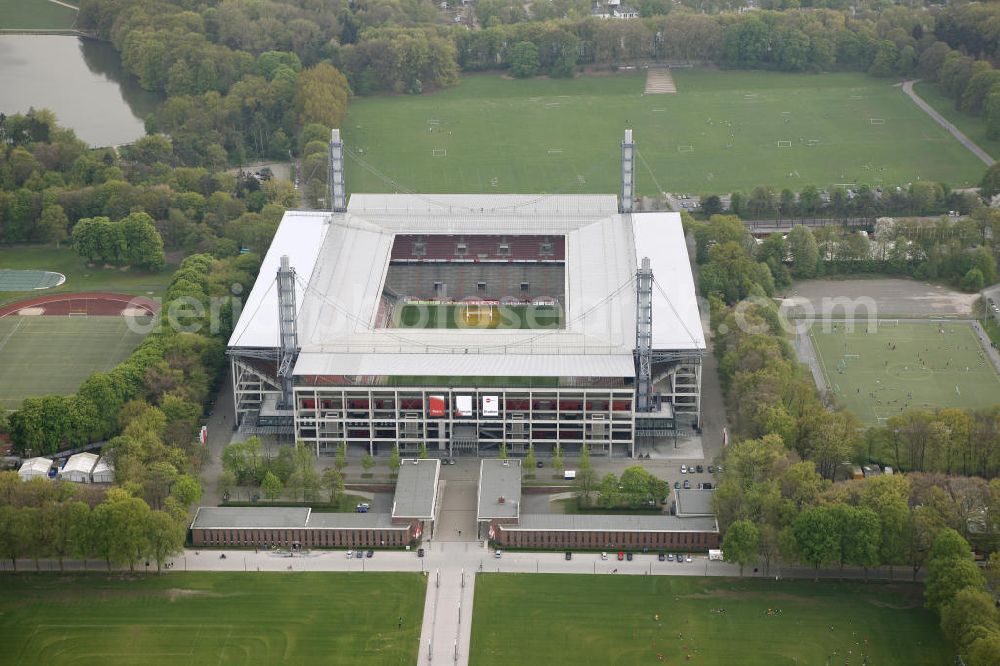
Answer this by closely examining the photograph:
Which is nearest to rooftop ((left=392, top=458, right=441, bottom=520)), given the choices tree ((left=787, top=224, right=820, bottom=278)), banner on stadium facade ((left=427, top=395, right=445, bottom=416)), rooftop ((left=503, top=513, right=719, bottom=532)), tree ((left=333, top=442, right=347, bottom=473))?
banner on stadium facade ((left=427, top=395, right=445, bottom=416))

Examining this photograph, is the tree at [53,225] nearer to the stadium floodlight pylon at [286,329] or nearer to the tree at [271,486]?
the stadium floodlight pylon at [286,329]

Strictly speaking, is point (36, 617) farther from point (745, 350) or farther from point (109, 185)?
point (109, 185)

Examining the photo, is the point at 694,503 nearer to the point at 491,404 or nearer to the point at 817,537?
the point at 817,537

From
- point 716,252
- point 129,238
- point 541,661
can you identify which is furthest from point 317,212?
point 541,661

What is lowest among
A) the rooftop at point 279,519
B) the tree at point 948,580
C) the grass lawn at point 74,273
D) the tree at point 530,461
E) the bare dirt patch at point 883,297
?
the tree at point 948,580

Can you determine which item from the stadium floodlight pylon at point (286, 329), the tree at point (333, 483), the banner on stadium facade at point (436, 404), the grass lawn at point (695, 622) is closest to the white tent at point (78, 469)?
the stadium floodlight pylon at point (286, 329)

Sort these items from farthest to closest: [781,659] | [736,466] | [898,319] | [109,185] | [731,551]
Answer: [109,185]
[898,319]
[736,466]
[731,551]
[781,659]

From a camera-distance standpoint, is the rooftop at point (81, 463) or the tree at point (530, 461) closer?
the rooftop at point (81, 463)

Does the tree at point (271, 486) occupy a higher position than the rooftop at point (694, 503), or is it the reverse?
the tree at point (271, 486)
